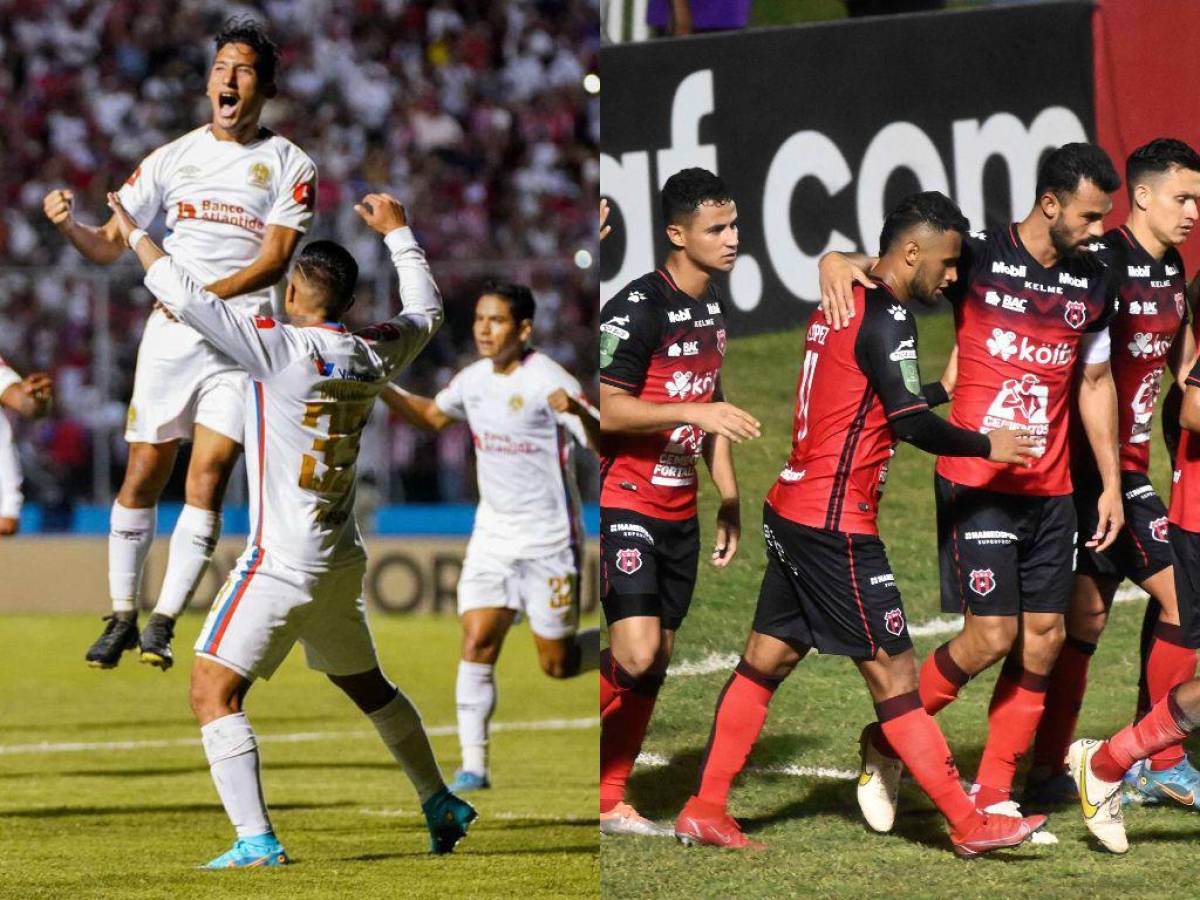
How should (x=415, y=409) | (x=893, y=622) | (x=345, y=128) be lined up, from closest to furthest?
(x=893, y=622) → (x=415, y=409) → (x=345, y=128)

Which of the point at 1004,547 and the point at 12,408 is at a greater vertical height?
the point at 12,408

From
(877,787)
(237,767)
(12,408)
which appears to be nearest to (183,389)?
(12,408)

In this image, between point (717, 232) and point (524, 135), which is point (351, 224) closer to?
point (524, 135)

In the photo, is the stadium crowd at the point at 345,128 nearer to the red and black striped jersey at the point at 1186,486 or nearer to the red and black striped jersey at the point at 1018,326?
the red and black striped jersey at the point at 1186,486

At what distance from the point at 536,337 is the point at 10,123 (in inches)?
282

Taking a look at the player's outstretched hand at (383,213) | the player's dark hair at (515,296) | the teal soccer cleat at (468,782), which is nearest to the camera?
the player's outstretched hand at (383,213)

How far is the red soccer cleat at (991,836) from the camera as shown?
4.80m

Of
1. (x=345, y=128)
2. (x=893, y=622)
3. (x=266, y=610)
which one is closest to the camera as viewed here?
(x=893, y=622)

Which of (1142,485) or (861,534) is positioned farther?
(1142,485)

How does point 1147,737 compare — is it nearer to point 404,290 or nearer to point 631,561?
point 631,561

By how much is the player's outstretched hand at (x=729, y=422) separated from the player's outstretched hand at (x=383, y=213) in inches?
66.2


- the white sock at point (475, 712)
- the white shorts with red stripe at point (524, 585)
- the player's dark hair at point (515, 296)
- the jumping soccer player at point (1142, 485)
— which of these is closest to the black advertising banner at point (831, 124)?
the jumping soccer player at point (1142, 485)

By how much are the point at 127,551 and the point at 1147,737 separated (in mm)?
3194

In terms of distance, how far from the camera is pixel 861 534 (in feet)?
15.9
